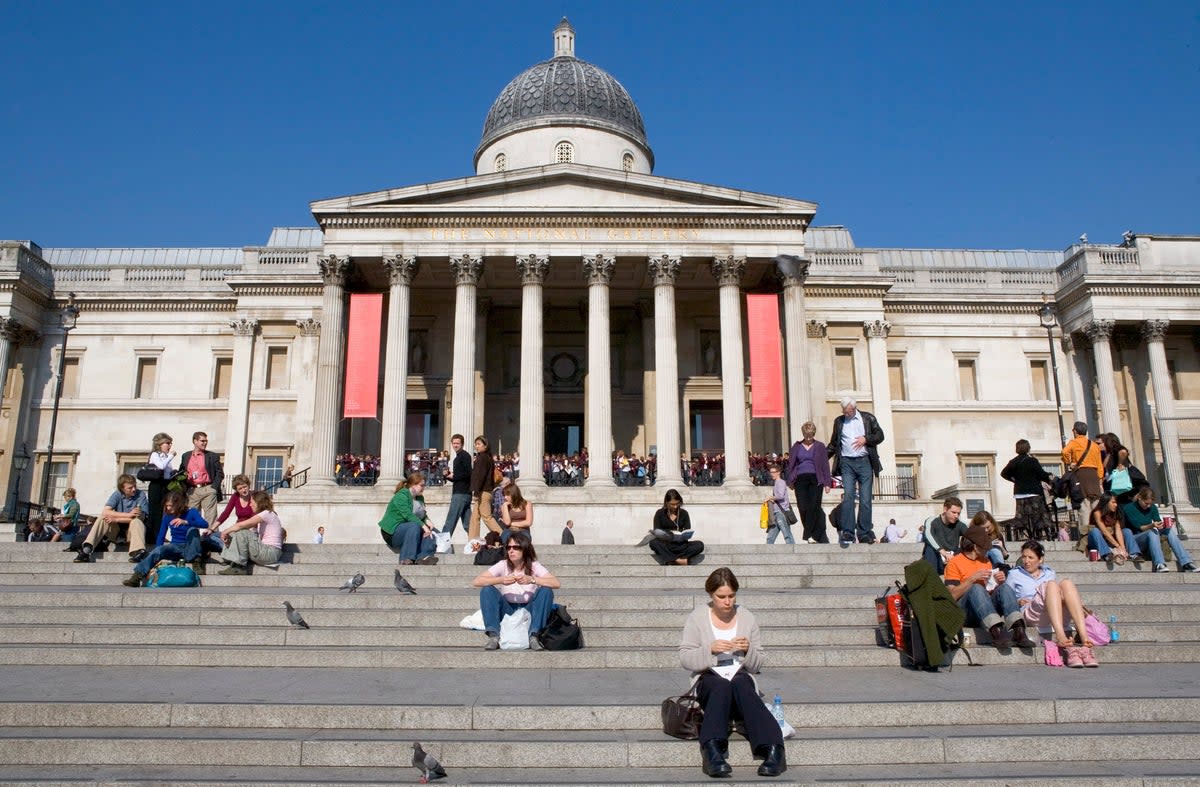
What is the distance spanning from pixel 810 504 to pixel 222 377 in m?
27.2

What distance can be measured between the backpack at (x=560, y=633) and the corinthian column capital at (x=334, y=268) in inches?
819

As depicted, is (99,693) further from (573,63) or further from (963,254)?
(963,254)

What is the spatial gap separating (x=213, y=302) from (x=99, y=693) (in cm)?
3075

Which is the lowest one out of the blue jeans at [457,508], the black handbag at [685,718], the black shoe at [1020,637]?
the black handbag at [685,718]

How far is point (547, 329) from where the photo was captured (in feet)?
107

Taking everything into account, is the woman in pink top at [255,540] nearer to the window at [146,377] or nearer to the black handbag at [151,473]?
the black handbag at [151,473]

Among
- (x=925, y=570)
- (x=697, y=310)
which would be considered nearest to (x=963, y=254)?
(x=697, y=310)

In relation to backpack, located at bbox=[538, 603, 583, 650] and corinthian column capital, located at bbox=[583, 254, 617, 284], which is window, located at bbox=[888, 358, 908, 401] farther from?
backpack, located at bbox=[538, 603, 583, 650]

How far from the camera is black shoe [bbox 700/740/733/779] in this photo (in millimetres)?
5883

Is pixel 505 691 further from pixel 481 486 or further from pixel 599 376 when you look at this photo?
pixel 599 376

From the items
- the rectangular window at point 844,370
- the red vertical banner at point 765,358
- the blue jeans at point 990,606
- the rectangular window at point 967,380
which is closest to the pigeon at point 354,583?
the blue jeans at point 990,606

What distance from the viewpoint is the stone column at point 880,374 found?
111 feet

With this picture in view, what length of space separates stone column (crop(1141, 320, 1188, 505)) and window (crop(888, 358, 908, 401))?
29.4 ft

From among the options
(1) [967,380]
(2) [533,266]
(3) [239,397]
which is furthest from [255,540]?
(1) [967,380]
